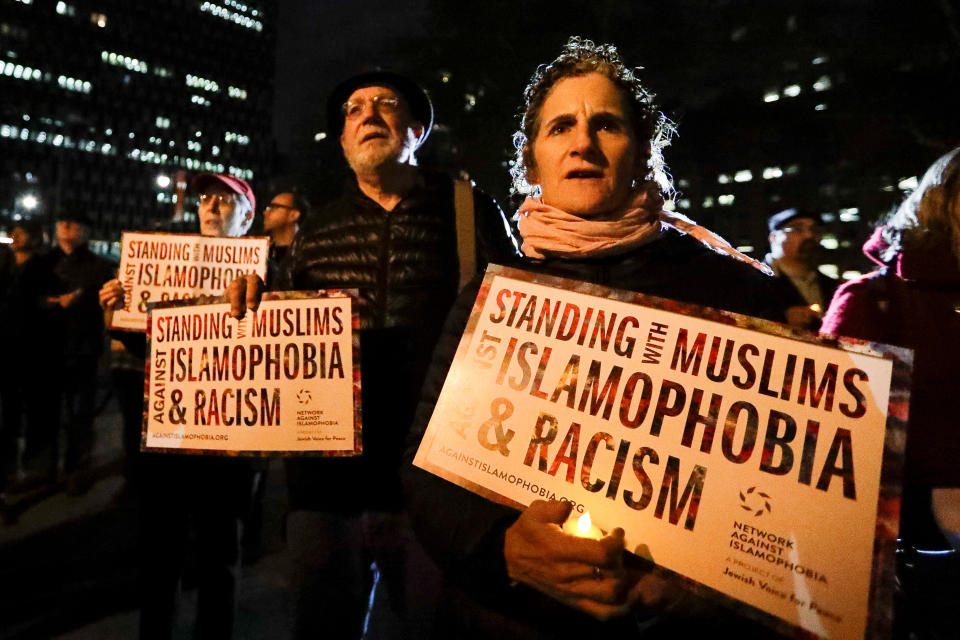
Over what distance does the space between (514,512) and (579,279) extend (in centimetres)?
Answer: 67

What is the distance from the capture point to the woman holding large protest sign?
1204mm

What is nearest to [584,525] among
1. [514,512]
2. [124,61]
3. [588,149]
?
[514,512]

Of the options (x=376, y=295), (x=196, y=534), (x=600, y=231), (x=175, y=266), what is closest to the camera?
(x=600, y=231)

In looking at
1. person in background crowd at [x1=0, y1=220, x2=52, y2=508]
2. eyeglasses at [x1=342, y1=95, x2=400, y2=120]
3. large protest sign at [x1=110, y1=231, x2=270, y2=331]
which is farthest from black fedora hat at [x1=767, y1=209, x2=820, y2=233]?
person in background crowd at [x1=0, y1=220, x2=52, y2=508]

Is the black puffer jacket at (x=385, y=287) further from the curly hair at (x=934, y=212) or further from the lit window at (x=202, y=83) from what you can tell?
the lit window at (x=202, y=83)

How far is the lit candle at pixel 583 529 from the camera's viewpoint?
1181mm

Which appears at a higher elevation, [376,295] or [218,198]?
[218,198]

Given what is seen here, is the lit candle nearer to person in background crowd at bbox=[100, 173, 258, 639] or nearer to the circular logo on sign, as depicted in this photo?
the circular logo on sign

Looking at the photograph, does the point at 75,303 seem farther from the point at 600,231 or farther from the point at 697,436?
the point at 697,436

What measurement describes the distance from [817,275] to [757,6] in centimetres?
1222

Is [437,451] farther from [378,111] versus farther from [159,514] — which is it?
[159,514]

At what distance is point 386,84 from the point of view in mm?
2721

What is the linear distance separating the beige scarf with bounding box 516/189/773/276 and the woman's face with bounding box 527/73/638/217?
0.04 m

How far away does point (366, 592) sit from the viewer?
2430mm
